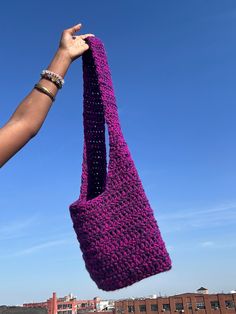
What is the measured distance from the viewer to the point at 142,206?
1.10 meters

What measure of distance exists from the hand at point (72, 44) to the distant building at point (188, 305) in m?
58.3

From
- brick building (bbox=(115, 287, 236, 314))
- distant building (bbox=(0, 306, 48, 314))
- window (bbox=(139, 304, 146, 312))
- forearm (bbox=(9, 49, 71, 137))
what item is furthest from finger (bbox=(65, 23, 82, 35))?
window (bbox=(139, 304, 146, 312))

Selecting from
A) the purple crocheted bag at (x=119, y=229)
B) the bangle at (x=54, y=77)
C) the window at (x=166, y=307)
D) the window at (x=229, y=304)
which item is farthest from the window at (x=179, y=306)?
the bangle at (x=54, y=77)

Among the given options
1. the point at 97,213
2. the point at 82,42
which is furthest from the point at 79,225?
the point at 82,42

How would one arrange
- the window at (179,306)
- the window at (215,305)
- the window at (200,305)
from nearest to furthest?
the window at (215,305)
the window at (200,305)
the window at (179,306)

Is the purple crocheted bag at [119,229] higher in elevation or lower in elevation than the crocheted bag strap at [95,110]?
lower

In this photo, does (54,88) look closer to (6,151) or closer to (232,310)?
(6,151)

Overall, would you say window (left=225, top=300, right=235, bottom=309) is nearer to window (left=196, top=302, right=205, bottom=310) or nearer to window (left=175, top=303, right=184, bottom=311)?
window (left=196, top=302, right=205, bottom=310)

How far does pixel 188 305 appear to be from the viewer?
57.4 m

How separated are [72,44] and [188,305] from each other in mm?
60644

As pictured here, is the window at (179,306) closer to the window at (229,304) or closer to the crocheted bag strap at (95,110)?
the window at (229,304)

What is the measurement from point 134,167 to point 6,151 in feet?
1.25

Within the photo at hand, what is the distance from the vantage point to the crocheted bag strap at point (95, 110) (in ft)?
4.27

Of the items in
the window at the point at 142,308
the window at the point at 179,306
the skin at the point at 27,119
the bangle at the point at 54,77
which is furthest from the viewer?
the window at the point at 142,308
